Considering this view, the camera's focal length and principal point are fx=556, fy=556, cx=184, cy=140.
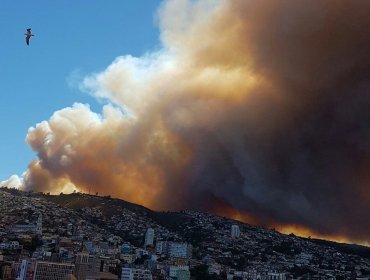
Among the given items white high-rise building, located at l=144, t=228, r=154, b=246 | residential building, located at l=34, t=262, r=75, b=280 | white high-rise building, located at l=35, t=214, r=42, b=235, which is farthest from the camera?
white high-rise building, located at l=144, t=228, r=154, b=246

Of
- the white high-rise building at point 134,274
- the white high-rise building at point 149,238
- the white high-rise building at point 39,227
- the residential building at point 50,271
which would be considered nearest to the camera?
the residential building at point 50,271

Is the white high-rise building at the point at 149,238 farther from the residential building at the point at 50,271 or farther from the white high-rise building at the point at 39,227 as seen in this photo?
the residential building at the point at 50,271

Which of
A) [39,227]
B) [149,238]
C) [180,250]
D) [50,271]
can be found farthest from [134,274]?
[149,238]

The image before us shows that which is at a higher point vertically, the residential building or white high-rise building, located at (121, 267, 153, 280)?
white high-rise building, located at (121, 267, 153, 280)

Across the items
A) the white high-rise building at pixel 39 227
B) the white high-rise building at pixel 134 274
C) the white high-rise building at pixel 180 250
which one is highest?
the white high-rise building at pixel 39 227

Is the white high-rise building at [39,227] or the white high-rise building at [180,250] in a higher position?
the white high-rise building at [39,227]

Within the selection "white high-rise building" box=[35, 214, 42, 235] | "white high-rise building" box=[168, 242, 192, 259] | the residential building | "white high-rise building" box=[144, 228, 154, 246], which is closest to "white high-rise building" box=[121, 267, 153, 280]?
the residential building

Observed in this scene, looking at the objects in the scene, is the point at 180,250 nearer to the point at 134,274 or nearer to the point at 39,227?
the point at 39,227

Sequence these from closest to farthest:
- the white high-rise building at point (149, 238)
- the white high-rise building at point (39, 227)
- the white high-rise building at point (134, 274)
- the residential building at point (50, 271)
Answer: the residential building at point (50, 271) < the white high-rise building at point (134, 274) < the white high-rise building at point (39, 227) < the white high-rise building at point (149, 238)

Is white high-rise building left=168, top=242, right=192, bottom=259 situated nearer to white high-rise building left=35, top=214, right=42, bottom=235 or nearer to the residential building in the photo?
white high-rise building left=35, top=214, right=42, bottom=235

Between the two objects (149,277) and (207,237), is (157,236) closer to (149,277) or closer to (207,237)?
(207,237)

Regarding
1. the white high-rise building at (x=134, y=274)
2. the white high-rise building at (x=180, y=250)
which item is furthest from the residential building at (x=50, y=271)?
the white high-rise building at (x=180, y=250)

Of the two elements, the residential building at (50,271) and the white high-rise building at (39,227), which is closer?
the residential building at (50,271)

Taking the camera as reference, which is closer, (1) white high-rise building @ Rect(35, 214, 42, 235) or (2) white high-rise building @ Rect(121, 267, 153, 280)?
(2) white high-rise building @ Rect(121, 267, 153, 280)
